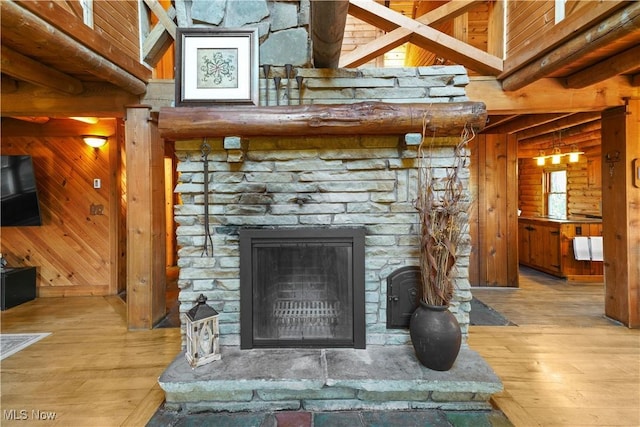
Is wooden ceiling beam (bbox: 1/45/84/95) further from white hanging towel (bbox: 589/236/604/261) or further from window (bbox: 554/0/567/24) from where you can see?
white hanging towel (bbox: 589/236/604/261)

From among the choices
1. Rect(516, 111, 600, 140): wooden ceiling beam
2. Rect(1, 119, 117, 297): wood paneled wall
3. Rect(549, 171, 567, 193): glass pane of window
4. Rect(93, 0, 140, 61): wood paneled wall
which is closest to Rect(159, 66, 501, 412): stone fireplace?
Rect(93, 0, 140, 61): wood paneled wall

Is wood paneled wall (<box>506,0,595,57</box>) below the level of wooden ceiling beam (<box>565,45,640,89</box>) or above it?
above

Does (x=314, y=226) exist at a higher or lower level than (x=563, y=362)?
higher

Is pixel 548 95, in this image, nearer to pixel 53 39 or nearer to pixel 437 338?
pixel 437 338

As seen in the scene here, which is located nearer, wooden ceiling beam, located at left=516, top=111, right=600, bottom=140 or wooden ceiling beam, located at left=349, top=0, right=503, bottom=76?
wooden ceiling beam, located at left=349, top=0, right=503, bottom=76

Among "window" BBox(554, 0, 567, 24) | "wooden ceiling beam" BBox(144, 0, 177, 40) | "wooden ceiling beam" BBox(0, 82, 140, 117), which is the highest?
"wooden ceiling beam" BBox(144, 0, 177, 40)

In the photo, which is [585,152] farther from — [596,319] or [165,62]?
[165,62]

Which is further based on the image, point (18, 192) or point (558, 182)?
point (558, 182)

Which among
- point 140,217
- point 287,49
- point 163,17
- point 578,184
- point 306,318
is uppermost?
point 163,17

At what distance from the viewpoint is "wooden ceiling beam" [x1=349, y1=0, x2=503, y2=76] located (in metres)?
2.65

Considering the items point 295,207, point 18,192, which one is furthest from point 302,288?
point 18,192

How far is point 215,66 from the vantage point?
1996 millimetres

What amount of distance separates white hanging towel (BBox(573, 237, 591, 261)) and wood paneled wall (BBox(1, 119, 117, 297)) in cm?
624

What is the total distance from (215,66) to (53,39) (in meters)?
0.90
